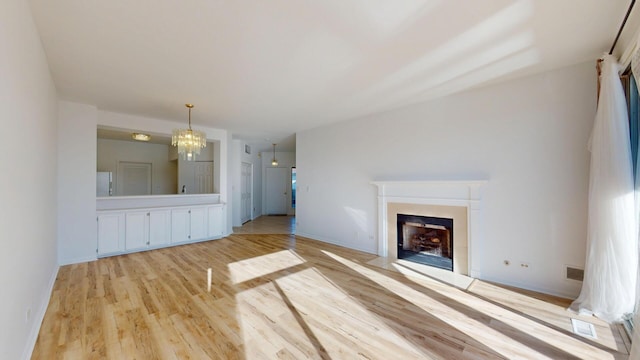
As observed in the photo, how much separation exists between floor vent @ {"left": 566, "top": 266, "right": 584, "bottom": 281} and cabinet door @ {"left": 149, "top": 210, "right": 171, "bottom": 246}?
21.5 ft

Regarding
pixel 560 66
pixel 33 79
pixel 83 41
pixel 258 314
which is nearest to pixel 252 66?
pixel 83 41

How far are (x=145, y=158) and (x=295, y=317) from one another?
26.1 feet

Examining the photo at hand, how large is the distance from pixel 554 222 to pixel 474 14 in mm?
2659

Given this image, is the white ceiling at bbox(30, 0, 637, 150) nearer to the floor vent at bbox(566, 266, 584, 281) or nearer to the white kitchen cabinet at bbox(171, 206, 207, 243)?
the floor vent at bbox(566, 266, 584, 281)

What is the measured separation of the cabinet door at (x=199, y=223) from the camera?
18.5ft

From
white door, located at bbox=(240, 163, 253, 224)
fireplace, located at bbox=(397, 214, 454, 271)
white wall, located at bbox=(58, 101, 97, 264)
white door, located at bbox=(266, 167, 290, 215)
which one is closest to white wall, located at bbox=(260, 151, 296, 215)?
white door, located at bbox=(266, 167, 290, 215)

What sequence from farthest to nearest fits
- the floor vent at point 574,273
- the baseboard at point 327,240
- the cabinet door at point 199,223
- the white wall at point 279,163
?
the white wall at point 279,163 → the cabinet door at point 199,223 → the baseboard at point 327,240 → the floor vent at point 574,273

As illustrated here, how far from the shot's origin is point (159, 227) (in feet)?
17.0

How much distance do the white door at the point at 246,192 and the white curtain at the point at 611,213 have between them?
25.4 ft

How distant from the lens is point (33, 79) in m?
2.24

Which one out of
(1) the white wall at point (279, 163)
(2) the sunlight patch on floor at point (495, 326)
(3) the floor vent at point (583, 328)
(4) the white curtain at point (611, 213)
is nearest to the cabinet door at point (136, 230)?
(2) the sunlight patch on floor at point (495, 326)

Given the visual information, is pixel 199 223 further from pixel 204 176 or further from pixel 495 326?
pixel 495 326

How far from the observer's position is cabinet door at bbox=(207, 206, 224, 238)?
5.91 meters

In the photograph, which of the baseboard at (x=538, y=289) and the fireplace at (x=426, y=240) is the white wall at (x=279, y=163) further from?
the baseboard at (x=538, y=289)
